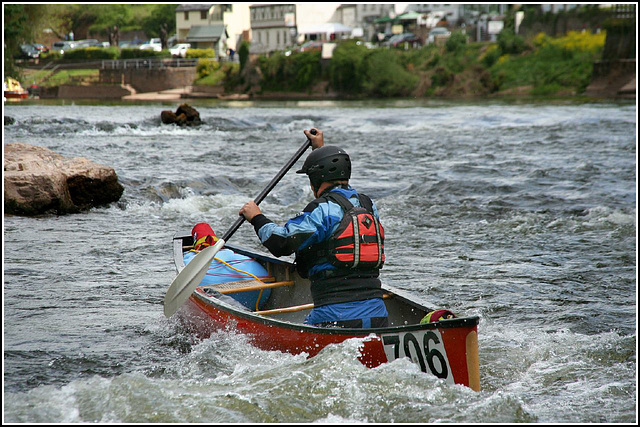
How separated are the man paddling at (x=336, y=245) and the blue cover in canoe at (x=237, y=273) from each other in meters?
1.44

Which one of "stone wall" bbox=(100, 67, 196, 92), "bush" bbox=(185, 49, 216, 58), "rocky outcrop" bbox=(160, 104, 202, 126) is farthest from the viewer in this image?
"bush" bbox=(185, 49, 216, 58)

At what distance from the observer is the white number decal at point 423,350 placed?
4082 millimetres

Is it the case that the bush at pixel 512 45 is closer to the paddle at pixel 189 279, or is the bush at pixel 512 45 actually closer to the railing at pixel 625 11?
the railing at pixel 625 11

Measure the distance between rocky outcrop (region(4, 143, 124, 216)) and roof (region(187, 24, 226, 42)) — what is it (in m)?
61.9

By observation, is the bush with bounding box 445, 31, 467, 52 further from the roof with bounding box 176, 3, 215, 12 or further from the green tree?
the roof with bounding box 176, 3, 215, 12

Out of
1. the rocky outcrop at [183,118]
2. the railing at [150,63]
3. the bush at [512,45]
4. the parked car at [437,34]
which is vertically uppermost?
the parked car at [437,34]

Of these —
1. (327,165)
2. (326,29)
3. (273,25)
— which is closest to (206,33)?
(273,25)

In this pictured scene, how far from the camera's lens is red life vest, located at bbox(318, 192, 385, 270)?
4.32 m

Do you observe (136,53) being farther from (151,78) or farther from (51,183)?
(51,183)

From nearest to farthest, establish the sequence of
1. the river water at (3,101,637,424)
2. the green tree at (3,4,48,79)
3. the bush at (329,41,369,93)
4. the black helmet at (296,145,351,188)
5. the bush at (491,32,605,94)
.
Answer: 1. the river water at (3,101,637,424)
2. the black helmet at (296,145,351,188)
3. the green tree at (3,4,48,79)
4. the bush at (491,32,605,94)
5. the bush at (329,41,369,93)

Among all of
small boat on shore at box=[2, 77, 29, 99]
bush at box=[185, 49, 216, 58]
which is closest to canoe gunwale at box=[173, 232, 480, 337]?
small boat on shore at box=[2, 77, 29, 99]

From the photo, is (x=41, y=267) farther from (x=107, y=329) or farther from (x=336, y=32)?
(x=336, y=32)

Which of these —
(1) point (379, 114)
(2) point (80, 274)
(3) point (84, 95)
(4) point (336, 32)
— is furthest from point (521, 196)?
(4) point (336, 32)

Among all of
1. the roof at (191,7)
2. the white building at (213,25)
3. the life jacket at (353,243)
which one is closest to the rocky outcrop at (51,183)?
the life jacket at (353,243)
